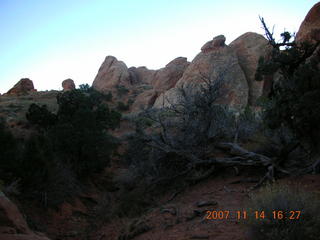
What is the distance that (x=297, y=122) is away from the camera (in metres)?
6.46

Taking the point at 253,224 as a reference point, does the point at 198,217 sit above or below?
below

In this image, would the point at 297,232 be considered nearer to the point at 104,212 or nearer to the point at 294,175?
the point at 294,175

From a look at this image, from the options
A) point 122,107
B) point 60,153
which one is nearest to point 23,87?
point 122,107

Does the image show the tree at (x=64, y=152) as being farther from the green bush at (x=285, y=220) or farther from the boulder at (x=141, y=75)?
the boulder at (x=141, y=75)

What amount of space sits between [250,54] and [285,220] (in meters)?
29.2

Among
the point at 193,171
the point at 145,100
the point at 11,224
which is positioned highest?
the point at 145,100

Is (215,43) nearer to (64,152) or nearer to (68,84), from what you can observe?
(64,152)

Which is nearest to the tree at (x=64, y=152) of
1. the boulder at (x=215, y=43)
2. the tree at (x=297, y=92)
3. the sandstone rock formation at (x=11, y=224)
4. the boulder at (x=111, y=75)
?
the sandstone rock formation at (x=11, y=224)

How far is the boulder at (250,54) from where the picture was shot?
2742cm

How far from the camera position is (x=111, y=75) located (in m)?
54.7

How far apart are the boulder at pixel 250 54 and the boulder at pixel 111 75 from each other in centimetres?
2648

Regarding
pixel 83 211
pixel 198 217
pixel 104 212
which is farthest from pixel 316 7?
pixel 83 211

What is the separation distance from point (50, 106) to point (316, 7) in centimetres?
2896

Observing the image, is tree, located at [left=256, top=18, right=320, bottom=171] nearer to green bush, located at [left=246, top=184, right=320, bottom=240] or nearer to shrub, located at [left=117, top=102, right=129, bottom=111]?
green bush, located at [left=246, top=184, right=320, bottom=240]
